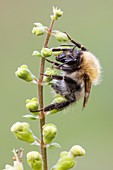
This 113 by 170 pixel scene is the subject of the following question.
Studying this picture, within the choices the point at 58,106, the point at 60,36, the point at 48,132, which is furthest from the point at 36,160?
the point at 60,36

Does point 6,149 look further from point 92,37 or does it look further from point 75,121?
point 92,37

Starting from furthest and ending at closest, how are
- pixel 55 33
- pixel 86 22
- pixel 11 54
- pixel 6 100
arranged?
1. pixel 86 22
2. pixel 11 54
3. pixel 6 100
4. pixel 55 33

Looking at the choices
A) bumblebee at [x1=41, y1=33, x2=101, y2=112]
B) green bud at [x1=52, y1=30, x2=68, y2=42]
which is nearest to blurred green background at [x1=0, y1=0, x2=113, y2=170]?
bumblebee at [x1=41, y1=33, x2=101, y2=112]

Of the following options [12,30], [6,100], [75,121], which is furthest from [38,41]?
[75,121]

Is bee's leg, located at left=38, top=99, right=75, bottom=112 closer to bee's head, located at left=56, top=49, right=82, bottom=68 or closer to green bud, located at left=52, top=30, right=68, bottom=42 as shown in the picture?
bee's head, located at left=56, top=49, right=82, bottom=68

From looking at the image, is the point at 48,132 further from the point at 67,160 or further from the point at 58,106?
the point at 58,106

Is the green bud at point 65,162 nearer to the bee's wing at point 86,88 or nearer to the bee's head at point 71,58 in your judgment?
the bee's wing at point 86,88
